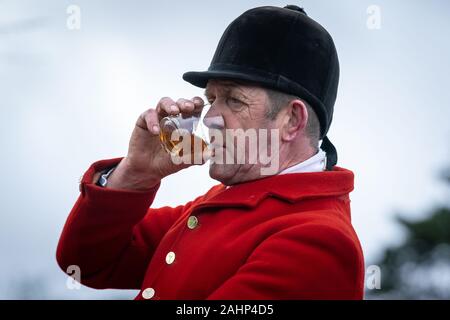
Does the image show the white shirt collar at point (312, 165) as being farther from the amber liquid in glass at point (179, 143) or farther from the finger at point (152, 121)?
the finger at point (152, 121)

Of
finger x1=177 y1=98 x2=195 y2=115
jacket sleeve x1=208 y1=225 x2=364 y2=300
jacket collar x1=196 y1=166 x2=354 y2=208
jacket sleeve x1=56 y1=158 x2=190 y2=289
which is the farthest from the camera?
jacket sleeve x1=56 y1=158 x2=190 y2=289

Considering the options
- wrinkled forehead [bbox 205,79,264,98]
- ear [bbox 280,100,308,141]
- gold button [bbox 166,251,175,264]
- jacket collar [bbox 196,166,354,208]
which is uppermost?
wrinkled forehead [bbox 205,79,264,98]

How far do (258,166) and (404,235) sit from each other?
46.1 ft

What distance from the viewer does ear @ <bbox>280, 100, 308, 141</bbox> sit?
11.8 feet

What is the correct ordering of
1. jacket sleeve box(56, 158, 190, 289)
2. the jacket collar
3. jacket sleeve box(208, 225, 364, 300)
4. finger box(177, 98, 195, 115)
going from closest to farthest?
jacket sleeve box(208, 225, 364, 300), the jacket collar, finger box(177, 98, 195, 115), jacket sleeve box(56, 158, 190, 289)

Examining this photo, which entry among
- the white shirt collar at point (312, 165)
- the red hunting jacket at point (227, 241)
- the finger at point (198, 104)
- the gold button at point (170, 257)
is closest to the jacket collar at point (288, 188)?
the red hunting jacket at point (227, 241)

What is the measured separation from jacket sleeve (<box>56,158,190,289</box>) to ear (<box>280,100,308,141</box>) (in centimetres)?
67

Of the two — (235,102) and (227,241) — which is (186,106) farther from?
(227,241)

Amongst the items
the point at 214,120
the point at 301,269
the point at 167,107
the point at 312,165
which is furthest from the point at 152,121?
the point at 301,269

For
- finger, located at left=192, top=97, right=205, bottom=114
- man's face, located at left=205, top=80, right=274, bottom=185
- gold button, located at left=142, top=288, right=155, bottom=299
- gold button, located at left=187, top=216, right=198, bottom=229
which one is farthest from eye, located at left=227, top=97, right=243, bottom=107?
gold button, located at left=142, top=288, right=155, bottom=299

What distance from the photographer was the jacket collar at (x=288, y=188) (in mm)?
3406

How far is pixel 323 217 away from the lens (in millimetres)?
3227

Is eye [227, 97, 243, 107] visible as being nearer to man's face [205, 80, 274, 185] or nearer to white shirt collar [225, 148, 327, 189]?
man's face [205, 80, 274, 185]

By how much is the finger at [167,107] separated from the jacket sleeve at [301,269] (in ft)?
2.35
